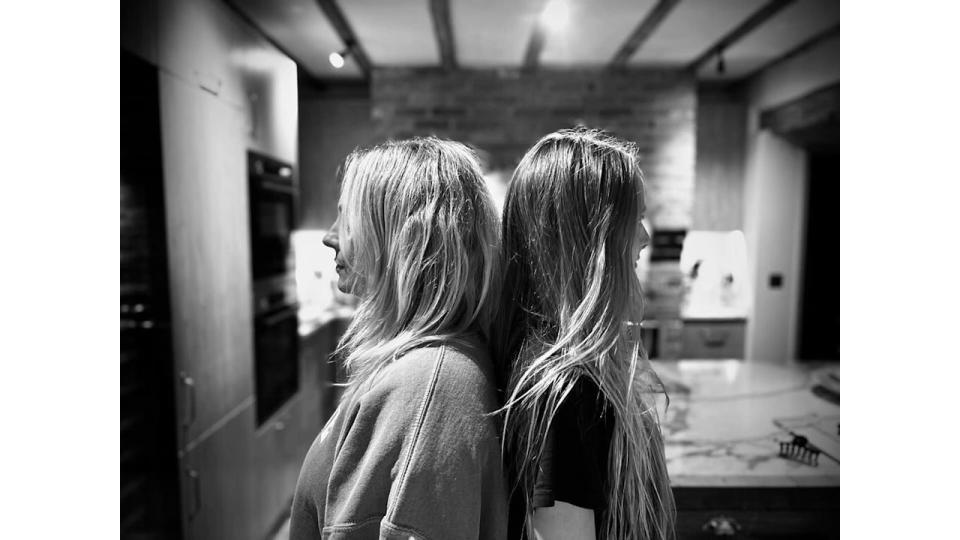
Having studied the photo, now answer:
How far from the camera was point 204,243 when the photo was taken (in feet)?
4.87

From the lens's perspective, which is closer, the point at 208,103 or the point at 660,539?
the point at 660,539

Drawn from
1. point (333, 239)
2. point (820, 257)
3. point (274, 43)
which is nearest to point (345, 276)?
point (333, 239)

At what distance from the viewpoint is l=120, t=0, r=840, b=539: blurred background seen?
1143mm

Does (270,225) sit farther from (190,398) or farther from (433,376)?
(433,376)

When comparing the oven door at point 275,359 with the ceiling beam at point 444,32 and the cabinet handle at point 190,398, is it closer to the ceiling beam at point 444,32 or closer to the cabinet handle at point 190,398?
the cabinet handle at point 190,398

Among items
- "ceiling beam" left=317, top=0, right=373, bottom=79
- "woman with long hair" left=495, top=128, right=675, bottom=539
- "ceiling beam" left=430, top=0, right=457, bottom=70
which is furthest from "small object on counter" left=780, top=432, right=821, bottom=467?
"ceiling beam" left=317, top=0, right=373, bottom=79

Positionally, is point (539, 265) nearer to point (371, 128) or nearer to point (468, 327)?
point (468, 327)

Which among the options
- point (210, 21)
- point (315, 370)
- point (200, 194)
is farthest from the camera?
point (315, 370)

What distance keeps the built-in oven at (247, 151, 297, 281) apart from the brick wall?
0.50 metres

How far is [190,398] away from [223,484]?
307mm

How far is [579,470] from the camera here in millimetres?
635

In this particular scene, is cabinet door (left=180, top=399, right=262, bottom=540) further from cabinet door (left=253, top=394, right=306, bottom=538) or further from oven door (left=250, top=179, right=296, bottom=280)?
oven door (left=250, top=179, right=296, bottom=280)
